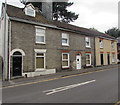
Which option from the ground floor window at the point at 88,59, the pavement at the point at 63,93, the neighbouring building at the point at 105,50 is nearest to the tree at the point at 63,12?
the neighbouring building at the point at 105,50

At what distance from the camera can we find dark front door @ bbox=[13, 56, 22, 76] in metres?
11.5

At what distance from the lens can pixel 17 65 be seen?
11.7 meters

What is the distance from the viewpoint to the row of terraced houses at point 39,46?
11.5 metres

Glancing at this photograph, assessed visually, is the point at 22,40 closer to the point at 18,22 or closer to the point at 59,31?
the point at 18,22

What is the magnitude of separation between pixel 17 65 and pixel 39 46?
342 cm

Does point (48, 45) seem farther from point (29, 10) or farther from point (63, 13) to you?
point (63, 13)

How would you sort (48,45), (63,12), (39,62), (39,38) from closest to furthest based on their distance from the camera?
(39,62), (39,38), (48,45), (63,12)

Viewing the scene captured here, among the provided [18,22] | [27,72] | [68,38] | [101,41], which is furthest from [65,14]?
[27,72]

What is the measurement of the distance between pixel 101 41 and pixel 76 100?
68.8ft

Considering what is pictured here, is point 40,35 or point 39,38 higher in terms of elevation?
point 40,35

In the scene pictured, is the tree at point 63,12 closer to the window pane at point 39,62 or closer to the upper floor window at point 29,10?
the upper floor window at point 29,10

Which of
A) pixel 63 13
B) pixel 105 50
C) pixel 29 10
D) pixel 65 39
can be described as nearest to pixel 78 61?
pixel 65 39

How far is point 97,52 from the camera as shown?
2220 cm

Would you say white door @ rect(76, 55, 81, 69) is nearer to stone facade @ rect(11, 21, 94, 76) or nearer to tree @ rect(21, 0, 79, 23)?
stone facade @ rect(11, 21, 94, 76)
